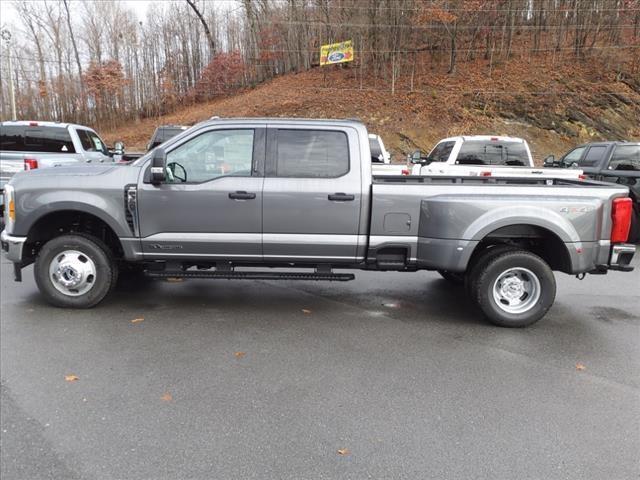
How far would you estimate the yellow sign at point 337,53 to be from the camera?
28562 millimetres

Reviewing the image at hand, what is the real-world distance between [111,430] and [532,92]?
27372 mm

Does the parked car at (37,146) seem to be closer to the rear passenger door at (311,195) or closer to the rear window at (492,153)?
the rear passenger door at (311,195)

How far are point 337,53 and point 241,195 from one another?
2624 centimetres

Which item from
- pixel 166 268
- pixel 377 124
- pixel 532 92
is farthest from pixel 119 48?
pixel 166 268

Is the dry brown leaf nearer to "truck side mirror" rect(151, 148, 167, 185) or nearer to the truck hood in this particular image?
"truck side mirror" rect(151, 148, 167, 185)

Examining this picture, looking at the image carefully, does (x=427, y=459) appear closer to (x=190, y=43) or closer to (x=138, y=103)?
(x=138, y=103)

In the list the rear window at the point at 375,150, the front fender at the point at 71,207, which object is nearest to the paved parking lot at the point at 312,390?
the front fender at the point at 71,207

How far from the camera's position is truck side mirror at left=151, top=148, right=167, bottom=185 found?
4898 mm

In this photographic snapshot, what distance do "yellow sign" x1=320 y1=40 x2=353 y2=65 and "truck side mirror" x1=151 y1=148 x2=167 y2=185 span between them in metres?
25.7

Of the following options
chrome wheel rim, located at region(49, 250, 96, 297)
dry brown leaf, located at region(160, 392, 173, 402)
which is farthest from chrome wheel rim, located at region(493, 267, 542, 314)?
chrome wheel rim, located at region(49, 250, 96, 297)

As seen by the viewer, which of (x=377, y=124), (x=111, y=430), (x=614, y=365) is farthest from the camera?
(x=377, y=124)

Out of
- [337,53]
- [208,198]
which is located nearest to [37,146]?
[208,198]

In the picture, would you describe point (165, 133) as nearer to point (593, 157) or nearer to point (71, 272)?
point (71, 272)

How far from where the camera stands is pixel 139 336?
471 cm
